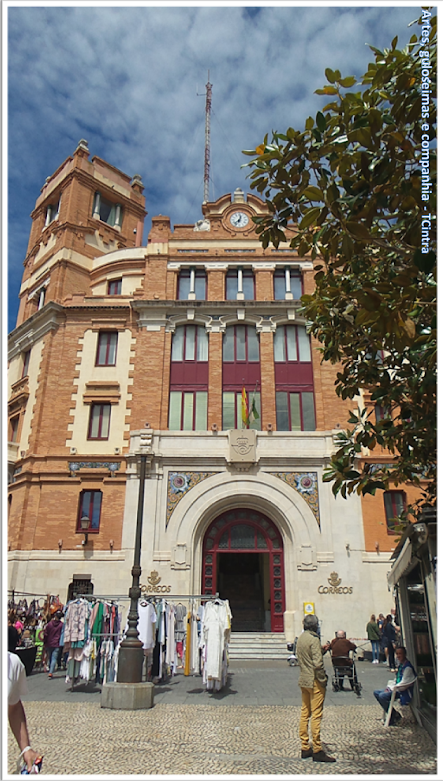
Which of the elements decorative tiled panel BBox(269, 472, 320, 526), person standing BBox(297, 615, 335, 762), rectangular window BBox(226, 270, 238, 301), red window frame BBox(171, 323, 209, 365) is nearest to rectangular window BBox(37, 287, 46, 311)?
red window frame BBox(171, 323, 209, 365)

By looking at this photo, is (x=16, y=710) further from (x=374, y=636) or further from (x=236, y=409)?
(x=236, y=409)

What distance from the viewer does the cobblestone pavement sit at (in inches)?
256

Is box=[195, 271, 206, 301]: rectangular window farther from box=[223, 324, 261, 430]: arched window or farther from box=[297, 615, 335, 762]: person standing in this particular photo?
box=[297, 615, 335, 762]: person standing

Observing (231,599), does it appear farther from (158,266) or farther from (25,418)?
(158,266)

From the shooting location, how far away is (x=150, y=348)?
76.1 ft

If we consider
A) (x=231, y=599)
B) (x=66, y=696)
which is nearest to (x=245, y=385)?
(x=231, y=599)

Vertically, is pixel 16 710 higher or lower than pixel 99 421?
lower

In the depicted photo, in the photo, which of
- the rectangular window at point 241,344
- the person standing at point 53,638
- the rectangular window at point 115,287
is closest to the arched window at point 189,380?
the rectangular window at point 241,344

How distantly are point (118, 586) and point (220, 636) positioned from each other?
8434 millimetres

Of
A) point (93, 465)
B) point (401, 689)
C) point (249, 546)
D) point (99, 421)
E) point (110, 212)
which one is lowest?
point (401, 689)

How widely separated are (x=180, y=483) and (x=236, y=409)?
156 inches

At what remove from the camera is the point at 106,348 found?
24031mm

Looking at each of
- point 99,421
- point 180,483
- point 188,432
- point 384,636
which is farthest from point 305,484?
point 99,421

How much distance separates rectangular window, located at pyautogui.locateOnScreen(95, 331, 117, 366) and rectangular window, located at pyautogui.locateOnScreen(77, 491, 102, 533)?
594cm
